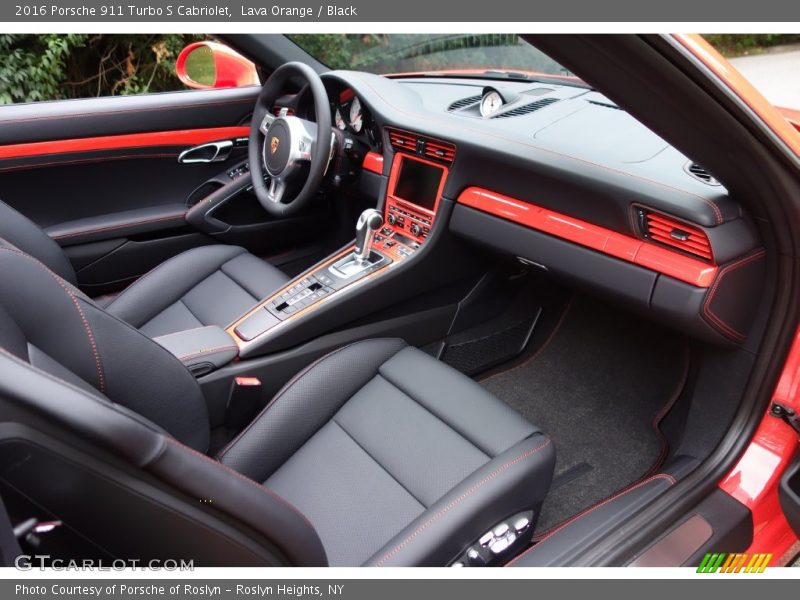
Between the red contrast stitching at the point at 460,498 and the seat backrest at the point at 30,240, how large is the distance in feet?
3.85

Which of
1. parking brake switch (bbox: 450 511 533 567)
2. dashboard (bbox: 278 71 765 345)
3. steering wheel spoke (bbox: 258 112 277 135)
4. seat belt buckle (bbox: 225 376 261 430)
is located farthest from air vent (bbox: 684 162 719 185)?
steering wheel spoke (bbox: 258 112 277 135)

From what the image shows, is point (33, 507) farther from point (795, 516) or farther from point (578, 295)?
point (578, 295)

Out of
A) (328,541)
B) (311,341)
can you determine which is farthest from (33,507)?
(311,341)

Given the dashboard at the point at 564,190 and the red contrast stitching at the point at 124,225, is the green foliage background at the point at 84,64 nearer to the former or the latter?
the red contrast stitching at the point at 124,225

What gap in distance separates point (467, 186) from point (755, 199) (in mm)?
830

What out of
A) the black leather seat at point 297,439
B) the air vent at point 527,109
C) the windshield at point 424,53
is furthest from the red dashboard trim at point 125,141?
the black leather seat at point 297,439

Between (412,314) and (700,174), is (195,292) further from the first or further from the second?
(700,174)

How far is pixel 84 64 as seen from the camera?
163 inches

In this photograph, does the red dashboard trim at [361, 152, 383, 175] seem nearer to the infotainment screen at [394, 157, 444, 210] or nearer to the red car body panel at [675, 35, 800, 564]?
the infotainment screen at [394, 157, 444, 210]

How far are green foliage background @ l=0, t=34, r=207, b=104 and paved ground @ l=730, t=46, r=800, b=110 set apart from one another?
10.6ft

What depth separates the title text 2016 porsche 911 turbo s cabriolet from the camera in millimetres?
896

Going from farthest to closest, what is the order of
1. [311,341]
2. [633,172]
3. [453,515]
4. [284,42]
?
[284,42]
[311,341]
[633,172]
[453,515]

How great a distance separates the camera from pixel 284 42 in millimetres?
2451

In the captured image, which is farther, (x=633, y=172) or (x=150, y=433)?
(x=633, y=172)
